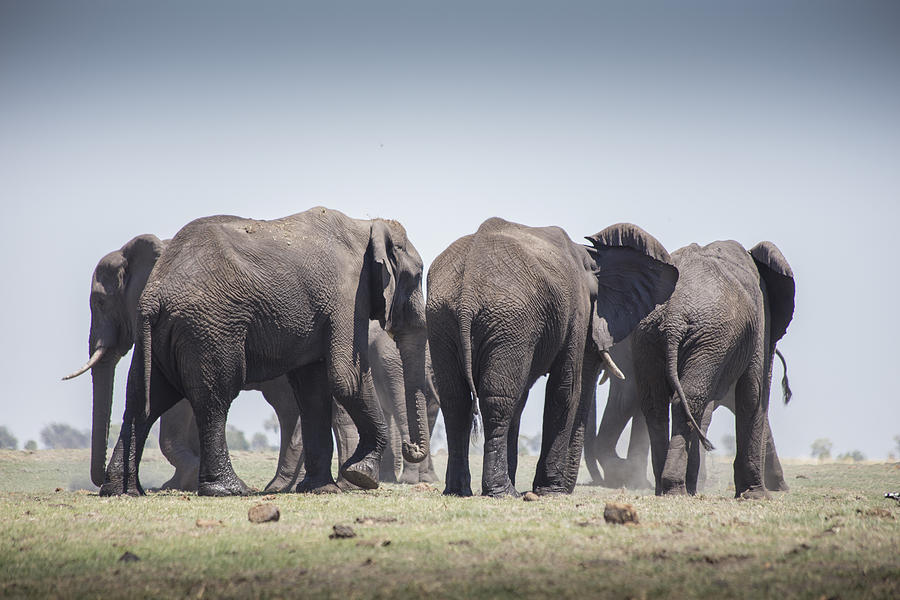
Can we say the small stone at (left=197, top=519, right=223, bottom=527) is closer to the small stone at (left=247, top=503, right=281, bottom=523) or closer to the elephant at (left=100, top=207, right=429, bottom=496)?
the small stone at (left=247, top=503, right=281, bottom=523)

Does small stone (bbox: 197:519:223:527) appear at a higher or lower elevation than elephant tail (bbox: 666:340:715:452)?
lower

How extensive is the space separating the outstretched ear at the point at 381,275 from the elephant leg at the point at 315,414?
0.86m

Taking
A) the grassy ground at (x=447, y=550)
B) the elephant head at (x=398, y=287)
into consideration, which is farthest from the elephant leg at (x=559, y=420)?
the grassy ground at (x=447, y=550)

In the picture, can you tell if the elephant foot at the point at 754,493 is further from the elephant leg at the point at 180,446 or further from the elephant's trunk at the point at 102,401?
the elephant's trunk at the point at 102,401

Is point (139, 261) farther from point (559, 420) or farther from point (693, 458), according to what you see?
point (693, 458)

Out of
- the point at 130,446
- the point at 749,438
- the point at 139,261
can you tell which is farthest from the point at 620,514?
the point at 139,261

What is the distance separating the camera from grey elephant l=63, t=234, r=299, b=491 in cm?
1346

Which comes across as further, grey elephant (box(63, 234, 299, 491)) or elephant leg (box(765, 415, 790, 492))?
elephant leg (box(765, 415, 790, 492))

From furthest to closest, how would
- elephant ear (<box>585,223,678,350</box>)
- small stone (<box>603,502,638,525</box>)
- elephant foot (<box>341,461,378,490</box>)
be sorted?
elephant ear (<box>585,223,678,350</box>)
elephant foot (<box>341,461,378,490</box>)
small stone (<box>603,502,638,525</box>)

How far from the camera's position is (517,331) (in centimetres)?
988

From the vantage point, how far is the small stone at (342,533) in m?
6.81

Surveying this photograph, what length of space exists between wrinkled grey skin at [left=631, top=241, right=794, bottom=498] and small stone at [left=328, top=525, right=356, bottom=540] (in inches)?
196

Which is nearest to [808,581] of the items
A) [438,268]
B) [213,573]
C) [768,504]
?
[213,573]

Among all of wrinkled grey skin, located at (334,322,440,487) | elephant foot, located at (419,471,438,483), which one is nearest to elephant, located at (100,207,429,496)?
wrinkled grey skin, located at (334,322,440,487)
